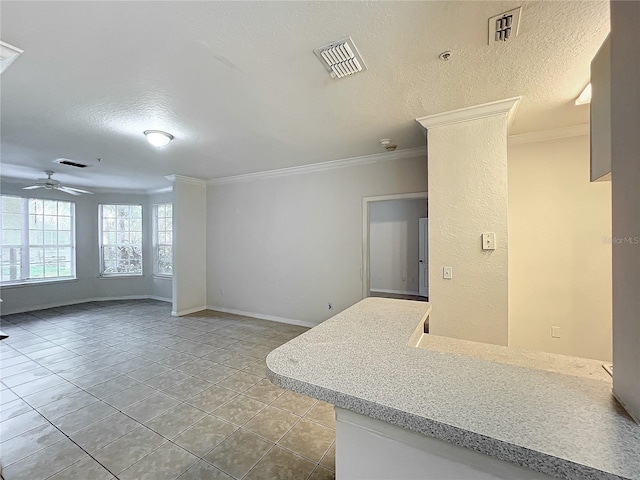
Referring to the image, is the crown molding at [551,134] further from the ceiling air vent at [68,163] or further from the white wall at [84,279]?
the white wall at [84,279]

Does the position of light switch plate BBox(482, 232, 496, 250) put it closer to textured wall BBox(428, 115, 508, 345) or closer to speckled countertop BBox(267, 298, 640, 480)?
textured wall BBox(428, 115, 508, 345)

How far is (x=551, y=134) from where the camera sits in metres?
2.90

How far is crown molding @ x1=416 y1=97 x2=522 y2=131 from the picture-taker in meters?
2.30

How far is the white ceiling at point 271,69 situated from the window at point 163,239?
3.29 meters

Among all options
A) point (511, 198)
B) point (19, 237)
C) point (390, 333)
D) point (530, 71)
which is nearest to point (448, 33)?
point (530, 71)

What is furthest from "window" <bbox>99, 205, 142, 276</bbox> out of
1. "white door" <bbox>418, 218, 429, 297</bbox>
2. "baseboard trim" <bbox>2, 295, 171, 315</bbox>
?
"white door" <bbox>418, 218, 429, 297</bbox>

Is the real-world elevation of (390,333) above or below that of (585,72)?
below

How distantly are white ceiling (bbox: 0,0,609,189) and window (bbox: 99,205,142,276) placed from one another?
3.78 m

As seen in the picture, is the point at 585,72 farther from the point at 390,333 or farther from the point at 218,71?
the point at 218,71

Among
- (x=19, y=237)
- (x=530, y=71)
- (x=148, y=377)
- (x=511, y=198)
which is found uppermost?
(x=530, y=71)

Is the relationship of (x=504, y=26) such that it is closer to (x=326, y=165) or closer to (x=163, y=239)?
(x=326, y=165)

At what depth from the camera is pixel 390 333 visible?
4.26 feet

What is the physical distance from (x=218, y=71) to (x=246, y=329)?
145 inches

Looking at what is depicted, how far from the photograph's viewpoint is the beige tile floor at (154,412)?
A: 1.79 metres
